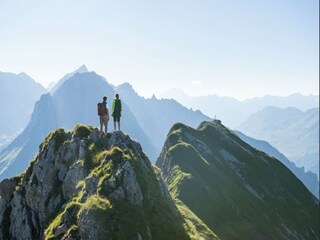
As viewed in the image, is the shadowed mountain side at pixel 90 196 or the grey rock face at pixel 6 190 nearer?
the shadowed mountain side at pixel 90 196

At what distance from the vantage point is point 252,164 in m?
170

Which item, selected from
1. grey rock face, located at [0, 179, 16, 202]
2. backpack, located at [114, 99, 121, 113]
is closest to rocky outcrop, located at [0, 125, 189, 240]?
grey rock face, located at [0, 179, 16, 202]

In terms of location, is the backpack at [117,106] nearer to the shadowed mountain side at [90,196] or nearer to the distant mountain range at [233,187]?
the shadowed mountain side at [90,196]

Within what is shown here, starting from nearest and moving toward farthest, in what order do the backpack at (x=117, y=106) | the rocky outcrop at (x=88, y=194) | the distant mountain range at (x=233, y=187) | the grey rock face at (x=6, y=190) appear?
1. the rocky outcrop at (x=88, y=194)
2. the backpack at (x=117, y=106)
3. the grey rock face at (x=6, y=190)
4. the distant mountain range at (x=233, y=187)

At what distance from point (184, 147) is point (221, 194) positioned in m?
28.3

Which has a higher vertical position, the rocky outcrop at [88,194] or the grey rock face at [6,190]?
the grey rock face at [6,190]

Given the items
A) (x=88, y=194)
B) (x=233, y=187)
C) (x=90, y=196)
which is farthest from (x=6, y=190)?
(x=233, y=187)

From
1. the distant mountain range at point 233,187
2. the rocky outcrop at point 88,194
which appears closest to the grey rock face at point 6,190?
the rocky outcrop at point 88,194

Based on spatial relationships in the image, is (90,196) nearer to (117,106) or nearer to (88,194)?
Answer: (88,194)

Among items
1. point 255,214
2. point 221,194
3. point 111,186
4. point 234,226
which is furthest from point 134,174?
point 255,214

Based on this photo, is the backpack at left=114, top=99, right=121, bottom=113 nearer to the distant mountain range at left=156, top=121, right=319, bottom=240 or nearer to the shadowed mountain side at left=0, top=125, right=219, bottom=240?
the shadowed mountain side at left=0, top=125, right=219, bottom=240

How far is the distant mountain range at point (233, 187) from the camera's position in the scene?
101 meters

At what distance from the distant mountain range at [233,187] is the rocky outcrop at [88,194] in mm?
49441

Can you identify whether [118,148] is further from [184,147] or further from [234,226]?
[184,147]
